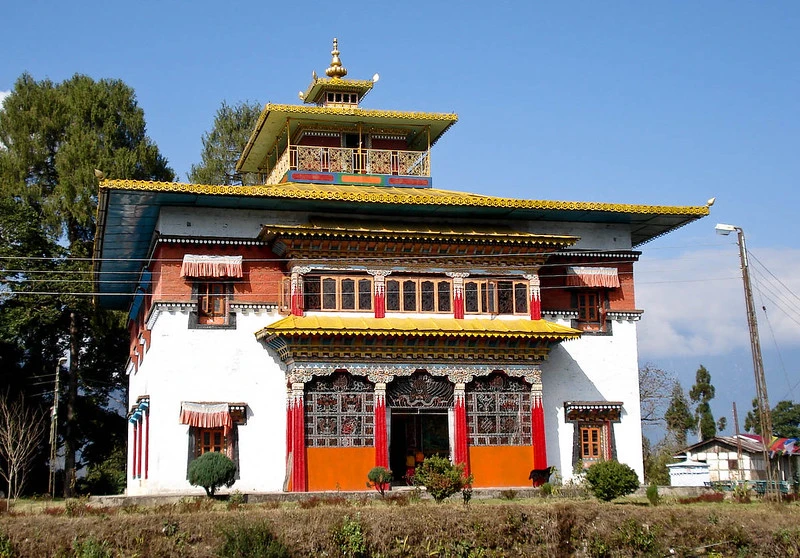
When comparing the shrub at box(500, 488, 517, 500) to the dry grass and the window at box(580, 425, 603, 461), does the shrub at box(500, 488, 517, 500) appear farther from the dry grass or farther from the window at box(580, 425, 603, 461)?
the dry grass

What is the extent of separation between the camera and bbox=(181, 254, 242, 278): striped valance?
31734 mm

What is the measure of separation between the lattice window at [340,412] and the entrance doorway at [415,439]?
2.75m

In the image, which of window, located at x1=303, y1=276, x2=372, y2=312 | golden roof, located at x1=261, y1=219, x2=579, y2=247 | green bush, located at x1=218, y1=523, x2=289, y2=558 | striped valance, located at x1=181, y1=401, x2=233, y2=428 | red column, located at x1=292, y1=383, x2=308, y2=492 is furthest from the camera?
window, located at x1=303, y1=276, x2=372, y2=312

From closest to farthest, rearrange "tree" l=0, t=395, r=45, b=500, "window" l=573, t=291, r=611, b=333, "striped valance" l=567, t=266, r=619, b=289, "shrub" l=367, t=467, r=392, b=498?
1. "shrub" l=367, t=467, r=392, b=498
2. "striped valance" l=567, t=266, r=619, b=289
3. "window" l=573, t=291, r=611, b=333
4. "tree" l=0, t=395, r=45, b=500

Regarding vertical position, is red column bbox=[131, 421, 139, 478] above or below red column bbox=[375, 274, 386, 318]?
below

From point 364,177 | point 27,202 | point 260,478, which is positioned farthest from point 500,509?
point 27,202

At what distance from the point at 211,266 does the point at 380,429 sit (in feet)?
22.8

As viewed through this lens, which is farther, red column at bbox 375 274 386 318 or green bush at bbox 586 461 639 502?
red column at bbox 375 274 386 318

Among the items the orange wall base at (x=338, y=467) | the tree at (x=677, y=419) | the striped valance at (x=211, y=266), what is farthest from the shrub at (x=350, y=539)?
the tree at (x=677, y=419)

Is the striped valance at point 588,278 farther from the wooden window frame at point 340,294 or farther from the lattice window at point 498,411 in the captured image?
the wooden window frame at point 340,294

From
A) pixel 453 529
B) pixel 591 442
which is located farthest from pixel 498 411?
pixel 453 529

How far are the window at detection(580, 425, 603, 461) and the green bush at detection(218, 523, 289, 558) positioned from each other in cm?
1596

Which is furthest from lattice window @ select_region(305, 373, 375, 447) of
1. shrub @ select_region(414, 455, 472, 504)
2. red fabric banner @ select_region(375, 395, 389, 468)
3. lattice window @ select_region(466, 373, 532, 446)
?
shrub @ select_region(414, 455, 472, 504)

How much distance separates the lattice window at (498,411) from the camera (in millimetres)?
32219
